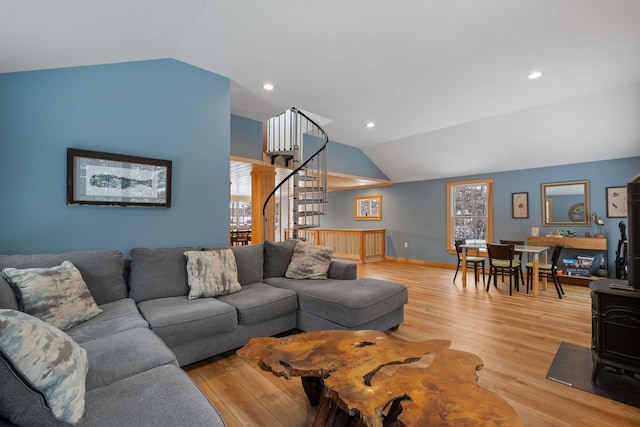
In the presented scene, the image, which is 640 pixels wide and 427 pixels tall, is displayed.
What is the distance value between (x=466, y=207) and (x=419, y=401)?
6326mm

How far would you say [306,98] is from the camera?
4.12 metres

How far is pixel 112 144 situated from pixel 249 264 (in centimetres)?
174

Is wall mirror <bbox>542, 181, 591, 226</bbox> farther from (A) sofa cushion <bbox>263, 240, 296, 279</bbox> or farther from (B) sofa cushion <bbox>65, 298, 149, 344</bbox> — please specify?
(B) sofa cushion <bbox>65, 298, 149, 344</bbox>

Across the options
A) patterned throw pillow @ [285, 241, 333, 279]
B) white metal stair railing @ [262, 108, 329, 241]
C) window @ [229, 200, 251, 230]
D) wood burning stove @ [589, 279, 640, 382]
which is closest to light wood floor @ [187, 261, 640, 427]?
wood burning stove @ [589, 279, 640, 382]

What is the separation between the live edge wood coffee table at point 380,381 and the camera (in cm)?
106

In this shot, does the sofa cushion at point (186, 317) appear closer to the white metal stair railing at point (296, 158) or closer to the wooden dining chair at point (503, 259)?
the white metal stair railing at point (296, 158)

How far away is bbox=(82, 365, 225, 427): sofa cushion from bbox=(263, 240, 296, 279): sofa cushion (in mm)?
2055

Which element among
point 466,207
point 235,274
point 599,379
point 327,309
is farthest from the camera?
point 466,207

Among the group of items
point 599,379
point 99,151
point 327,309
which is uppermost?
point 99,151

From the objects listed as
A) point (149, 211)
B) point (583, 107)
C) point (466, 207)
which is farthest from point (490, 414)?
point (466, 207)

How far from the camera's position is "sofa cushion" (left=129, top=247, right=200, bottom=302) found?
2.47m

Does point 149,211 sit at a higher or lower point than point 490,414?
higher

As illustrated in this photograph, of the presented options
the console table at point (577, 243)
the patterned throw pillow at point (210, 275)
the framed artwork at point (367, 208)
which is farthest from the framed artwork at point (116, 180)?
the framed artwork at point (367, 208)

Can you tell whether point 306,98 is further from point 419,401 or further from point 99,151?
point 419,401
